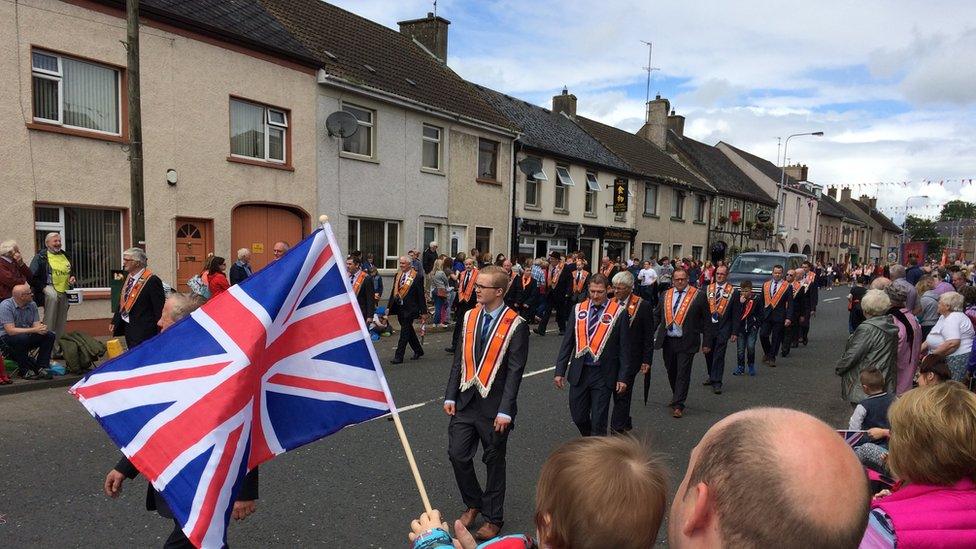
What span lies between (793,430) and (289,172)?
14.9 metres

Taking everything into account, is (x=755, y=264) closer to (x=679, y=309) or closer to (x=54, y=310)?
(x=679, y=309)

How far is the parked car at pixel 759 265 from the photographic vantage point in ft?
59.1

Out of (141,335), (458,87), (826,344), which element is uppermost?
(458,87)

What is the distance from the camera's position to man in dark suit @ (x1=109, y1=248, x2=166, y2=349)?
7.09 meters

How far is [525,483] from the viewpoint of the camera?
532 centimetres

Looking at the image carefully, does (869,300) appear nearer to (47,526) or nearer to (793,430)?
(793,430)

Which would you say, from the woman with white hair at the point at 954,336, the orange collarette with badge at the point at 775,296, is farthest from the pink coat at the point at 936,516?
the orange collarette with badge at the point at 775,296

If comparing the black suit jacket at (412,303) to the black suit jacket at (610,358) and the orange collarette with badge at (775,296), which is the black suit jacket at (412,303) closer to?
the black suit jacket at (610,358)

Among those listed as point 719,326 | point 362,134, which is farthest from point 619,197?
point 719,326

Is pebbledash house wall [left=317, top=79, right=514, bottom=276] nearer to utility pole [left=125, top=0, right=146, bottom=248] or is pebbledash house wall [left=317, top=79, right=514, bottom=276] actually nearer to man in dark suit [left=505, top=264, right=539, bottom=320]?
man in dark suit [left=505, top=264, right=539, bottom=320]

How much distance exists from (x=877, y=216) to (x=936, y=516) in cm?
8649

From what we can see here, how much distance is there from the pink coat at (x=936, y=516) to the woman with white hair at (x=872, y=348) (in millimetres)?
3511

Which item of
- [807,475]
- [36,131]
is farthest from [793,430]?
[36,131]

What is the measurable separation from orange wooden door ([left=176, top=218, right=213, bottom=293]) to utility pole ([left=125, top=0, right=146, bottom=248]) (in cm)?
250
